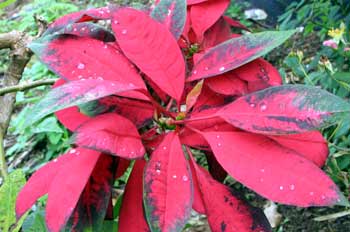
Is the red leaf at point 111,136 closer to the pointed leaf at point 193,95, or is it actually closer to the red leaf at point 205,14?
the pointed leaf at point 193,95

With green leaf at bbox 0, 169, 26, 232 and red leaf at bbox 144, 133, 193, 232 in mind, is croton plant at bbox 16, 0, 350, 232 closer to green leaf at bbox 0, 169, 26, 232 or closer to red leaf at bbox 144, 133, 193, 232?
red leaf at bbox 144, 133, 193, 232

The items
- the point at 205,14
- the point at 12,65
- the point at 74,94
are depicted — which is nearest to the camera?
the point at 74,94

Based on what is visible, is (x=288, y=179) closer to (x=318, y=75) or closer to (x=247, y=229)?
(x=247, y=229)

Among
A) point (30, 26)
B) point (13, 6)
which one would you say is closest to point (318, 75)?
point (30, 26)

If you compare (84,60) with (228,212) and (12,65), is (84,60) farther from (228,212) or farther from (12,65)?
(12,65)

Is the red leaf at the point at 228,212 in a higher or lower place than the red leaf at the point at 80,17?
lower

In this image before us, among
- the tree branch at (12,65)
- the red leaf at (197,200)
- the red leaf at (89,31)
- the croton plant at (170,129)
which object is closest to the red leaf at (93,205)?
the croton plant at (170,129)

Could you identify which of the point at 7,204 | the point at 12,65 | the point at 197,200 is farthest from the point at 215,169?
the point at 12,65
